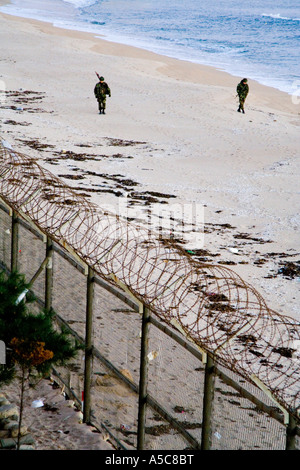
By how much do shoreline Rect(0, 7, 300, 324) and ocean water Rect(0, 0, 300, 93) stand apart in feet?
30.2

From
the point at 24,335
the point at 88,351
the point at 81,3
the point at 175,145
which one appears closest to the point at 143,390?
the point at 88,351

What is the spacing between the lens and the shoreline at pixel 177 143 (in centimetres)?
1252

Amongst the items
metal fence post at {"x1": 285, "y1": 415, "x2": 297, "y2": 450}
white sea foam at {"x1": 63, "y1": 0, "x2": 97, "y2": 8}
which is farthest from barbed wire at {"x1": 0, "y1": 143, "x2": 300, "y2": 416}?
white sea foam at {"x1": 63, "y1": 0, "x2": 97, "y2": 8}

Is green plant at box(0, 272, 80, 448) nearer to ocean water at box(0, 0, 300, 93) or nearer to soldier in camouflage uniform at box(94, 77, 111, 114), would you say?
soldier in camouflage uniform at box(94, 77, 111, 114)

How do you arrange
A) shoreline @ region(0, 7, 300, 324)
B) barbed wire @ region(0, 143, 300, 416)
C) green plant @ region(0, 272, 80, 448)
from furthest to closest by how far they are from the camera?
shoreline @ region(0, 7, 300, 324)
barbed wire @ region(0, 143, 300, 416)
green plant @ region(0, 272, 80, 448)

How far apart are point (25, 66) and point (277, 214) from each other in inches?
804

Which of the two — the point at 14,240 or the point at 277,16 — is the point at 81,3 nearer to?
the point at 277,16

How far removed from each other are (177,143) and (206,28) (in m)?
53.1

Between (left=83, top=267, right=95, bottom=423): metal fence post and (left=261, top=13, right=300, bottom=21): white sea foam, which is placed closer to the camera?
(left=83, top=267, right=95, bottom=423): metal fence post

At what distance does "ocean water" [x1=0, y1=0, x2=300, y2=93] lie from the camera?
45.4 metres

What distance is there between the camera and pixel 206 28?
69.8m

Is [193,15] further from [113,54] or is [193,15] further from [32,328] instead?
[32,328]

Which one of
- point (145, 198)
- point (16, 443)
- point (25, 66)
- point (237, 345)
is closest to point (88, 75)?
point (25, 66)
